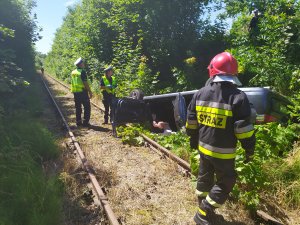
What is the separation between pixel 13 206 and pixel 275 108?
5.33 meters

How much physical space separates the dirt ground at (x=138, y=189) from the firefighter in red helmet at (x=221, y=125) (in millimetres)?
622

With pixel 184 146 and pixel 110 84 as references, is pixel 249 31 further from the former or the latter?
pixel 184 146

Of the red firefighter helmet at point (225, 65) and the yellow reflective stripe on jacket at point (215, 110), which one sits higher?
the red firefighter helmet at point (225, 65)

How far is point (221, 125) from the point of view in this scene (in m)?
3.61

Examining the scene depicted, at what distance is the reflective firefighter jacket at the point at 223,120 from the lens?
11.4 feet

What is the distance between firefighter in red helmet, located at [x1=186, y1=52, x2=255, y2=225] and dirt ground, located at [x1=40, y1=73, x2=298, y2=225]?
0.62 m

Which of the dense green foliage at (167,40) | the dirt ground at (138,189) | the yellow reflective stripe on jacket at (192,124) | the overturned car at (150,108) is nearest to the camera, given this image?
the yellow reflective stripe on jacket at (192,124)

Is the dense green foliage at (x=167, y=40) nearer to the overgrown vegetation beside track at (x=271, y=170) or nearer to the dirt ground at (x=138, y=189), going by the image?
the dirt ground at (x=138, y=189)

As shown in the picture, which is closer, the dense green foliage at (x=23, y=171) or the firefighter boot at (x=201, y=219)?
the firefighter boot at (x=201, y=219)

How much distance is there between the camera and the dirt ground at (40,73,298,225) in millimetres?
4324

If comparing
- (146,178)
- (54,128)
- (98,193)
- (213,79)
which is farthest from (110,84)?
(213,79)

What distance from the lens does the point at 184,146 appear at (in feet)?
23.6

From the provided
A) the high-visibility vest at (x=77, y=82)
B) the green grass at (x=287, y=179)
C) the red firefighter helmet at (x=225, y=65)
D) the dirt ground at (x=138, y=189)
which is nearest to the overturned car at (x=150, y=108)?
the dirt ground at (x=138, y=189)

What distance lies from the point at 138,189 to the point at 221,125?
223 cm
